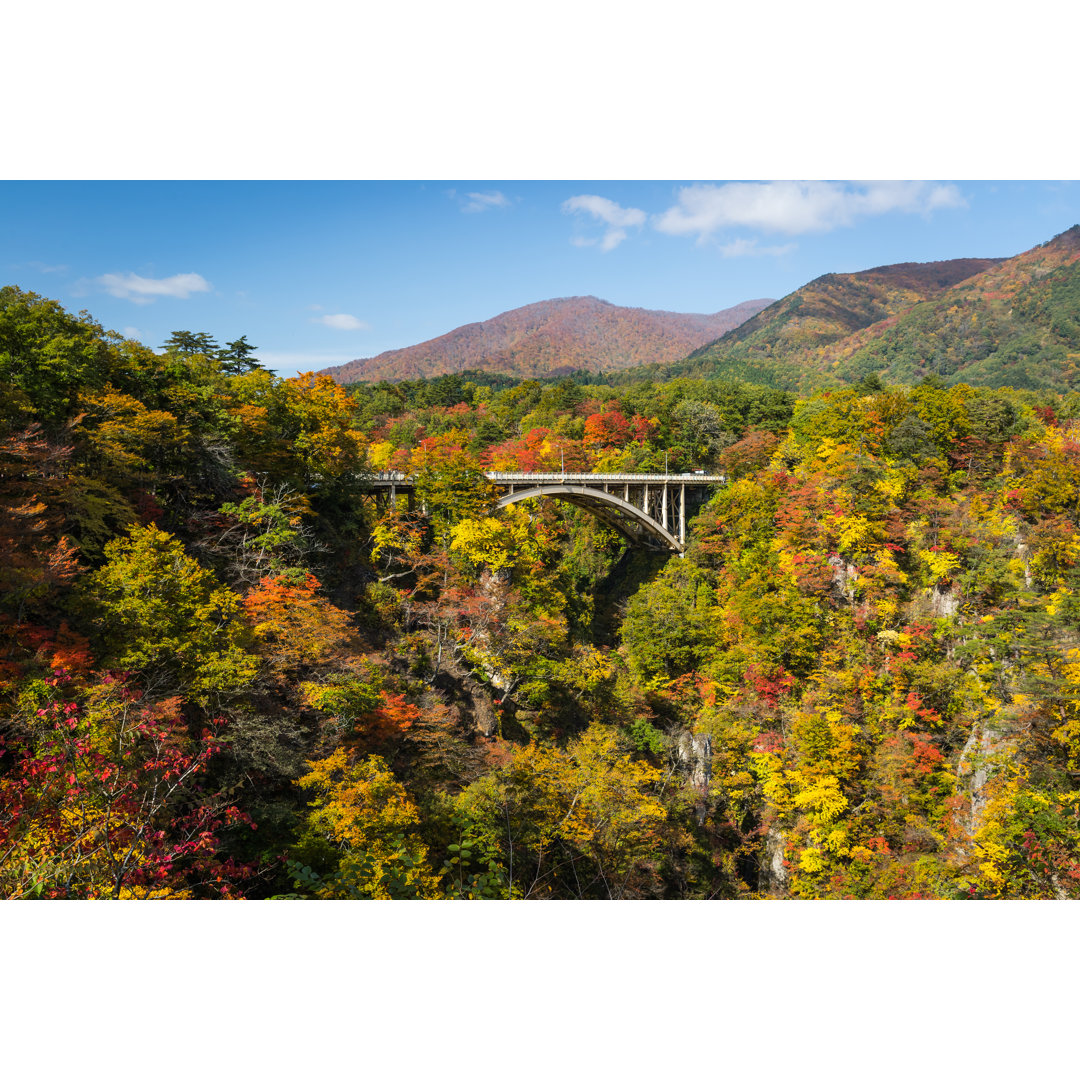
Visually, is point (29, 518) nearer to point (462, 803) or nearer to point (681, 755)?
point (462, 803)

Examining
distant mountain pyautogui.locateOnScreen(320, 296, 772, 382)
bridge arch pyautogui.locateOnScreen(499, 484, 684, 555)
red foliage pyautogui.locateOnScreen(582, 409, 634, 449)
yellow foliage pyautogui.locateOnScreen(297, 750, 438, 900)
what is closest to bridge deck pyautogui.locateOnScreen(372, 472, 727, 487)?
bridge arch pyautogui.locateOnScreen(499, 484, 684, 555)

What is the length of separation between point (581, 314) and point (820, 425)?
99.4m

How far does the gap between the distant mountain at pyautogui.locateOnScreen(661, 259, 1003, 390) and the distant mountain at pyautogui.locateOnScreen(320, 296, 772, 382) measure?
650 inches

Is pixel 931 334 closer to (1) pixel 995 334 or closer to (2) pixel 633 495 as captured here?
(1) pixel 995 334

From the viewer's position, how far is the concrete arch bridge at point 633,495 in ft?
82.1

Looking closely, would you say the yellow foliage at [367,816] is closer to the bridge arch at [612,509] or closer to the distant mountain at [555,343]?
the bridge arch at [612,509]

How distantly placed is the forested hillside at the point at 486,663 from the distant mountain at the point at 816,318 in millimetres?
49896

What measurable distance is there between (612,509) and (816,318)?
78320 mm

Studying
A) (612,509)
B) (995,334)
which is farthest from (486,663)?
(995,334)

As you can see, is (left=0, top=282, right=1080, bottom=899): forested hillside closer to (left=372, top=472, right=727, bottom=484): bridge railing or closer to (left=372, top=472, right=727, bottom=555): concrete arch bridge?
(left=372, top=472, right=727, bottom=484): bridge railing

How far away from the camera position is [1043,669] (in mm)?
12547

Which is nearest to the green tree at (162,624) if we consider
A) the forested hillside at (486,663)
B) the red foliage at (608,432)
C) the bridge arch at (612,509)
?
the forested hillside at (486,663)

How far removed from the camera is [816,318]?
89.7 m

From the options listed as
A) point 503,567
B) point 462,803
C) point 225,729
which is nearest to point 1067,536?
point 503,567
